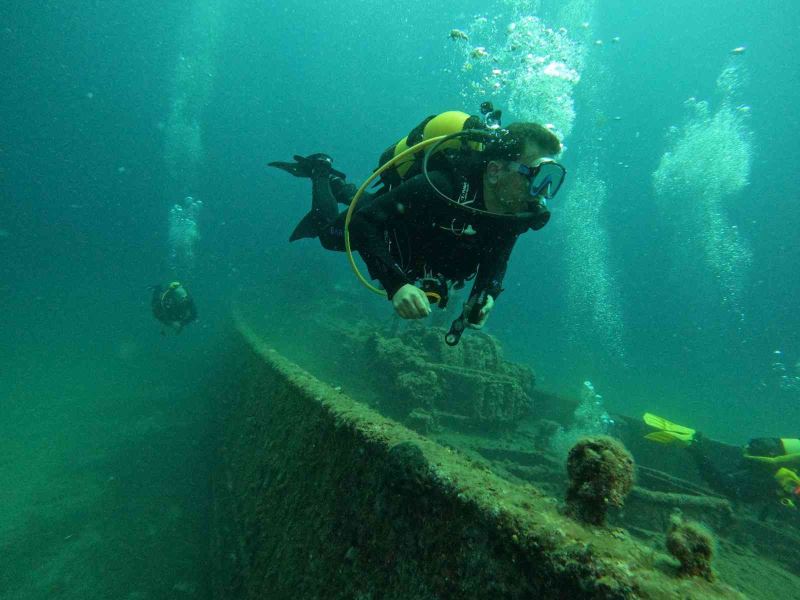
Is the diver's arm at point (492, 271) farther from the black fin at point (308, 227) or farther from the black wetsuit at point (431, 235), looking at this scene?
the black fin at point (308, 227)

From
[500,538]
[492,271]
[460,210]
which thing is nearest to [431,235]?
[460,210]

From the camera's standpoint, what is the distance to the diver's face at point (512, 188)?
8.00 feet

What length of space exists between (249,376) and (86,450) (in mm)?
7857

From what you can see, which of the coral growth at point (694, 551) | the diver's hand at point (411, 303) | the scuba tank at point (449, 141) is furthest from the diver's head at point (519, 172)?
the coral growth at point (694, 551)

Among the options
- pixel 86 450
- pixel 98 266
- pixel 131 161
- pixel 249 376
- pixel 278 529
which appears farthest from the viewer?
pixel 131 161

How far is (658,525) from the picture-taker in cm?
468

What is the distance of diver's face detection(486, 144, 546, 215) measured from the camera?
244cm

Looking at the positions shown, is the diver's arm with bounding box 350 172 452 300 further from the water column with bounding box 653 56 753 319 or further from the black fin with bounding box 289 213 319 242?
the water column with bounding box 653 56 753 319

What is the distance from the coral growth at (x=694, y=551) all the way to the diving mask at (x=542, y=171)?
198cm

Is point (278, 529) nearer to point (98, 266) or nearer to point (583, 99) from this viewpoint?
point (98, 266)

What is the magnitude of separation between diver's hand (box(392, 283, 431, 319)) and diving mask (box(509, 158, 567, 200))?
112 cm

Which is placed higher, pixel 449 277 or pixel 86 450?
pixel 449 277

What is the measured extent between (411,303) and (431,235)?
903 millimetres

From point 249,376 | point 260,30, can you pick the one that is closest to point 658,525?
point 249,376
